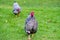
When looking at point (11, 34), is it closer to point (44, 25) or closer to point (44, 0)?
point (44, 25)

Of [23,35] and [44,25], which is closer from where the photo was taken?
[23,35]

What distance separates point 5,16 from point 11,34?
97.0 inches

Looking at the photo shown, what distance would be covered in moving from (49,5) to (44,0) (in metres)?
1.13

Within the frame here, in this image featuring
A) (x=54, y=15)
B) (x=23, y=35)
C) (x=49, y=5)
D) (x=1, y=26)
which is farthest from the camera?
(x=49, y=5)

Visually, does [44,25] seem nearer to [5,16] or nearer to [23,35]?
[23,35]

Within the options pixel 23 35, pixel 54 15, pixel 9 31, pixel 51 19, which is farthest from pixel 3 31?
pixel 54 15

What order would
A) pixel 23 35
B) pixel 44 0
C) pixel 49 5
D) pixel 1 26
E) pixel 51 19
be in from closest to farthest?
pixel 23 35, pixel 1 26, pixel 51 19, pixel 49 5, pixel 44 0

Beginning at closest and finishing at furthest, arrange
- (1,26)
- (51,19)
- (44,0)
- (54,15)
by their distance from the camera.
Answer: (1,26)
(51,19)
(54,15)
(44,0)

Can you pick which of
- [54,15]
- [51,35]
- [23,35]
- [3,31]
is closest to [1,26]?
[3,31]

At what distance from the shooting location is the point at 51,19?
350 inches

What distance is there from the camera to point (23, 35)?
6887mm

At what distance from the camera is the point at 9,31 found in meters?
7.28

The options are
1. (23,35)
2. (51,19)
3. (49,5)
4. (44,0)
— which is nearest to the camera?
(23,35)

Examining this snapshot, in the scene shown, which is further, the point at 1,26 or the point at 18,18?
the point at 18,18
